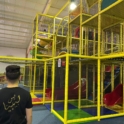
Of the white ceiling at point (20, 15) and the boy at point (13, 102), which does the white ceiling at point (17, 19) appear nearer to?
the white ceiling at point (20, 15)

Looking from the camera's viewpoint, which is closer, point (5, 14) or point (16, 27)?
point (5, 14)

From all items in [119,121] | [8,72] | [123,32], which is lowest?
[119,121]

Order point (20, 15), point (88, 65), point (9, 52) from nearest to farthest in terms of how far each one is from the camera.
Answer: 1. point (88, 65)
2. point (20, 15)
3. point (9, 52)

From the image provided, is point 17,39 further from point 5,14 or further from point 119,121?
point 119,121

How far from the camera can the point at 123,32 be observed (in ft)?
14.1

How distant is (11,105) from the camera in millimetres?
1370

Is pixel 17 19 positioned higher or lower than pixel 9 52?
higher

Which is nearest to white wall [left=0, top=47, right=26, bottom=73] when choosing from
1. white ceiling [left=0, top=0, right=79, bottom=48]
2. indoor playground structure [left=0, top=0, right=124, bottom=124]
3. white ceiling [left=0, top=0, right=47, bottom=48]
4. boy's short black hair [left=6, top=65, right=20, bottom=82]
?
white ceiling [left=0, top=0, right=47, bottom=48]

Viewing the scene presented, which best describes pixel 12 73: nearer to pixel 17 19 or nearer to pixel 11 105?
pixel 11 105

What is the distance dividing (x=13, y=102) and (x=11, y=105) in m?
0.03

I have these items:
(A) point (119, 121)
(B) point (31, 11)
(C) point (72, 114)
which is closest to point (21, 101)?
(C) point (72, 114)

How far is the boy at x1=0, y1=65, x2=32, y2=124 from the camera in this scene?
1362mm

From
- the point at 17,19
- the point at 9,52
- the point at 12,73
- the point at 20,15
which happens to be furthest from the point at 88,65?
the point at 9,52

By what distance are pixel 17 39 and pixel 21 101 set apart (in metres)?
14.4
